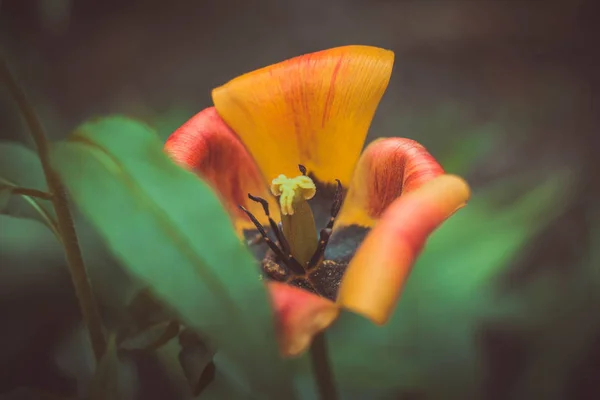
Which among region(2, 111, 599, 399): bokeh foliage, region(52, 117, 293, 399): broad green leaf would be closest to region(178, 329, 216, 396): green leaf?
region(2, 111, 599, 399): bokeh foliage

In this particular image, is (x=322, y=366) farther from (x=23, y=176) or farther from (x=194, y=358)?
(x=23, y=176)

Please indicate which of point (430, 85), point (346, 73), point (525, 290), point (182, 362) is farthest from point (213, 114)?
point (430, 85)

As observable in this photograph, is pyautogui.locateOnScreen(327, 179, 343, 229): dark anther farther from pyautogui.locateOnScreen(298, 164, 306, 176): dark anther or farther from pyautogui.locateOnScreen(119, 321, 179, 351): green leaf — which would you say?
pyautogui.locateOnScreen(119, 321, 179, 351): green leaf

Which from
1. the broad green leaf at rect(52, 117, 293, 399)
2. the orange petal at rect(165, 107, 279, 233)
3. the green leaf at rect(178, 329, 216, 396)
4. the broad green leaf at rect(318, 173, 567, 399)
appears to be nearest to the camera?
the broad green leaf at rect(52, 117, 293, 399)

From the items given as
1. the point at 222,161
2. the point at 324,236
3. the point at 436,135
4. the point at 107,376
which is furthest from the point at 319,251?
the point at 436,135

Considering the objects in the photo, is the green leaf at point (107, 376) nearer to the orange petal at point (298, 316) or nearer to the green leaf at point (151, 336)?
the green leaf at point (151, 336)

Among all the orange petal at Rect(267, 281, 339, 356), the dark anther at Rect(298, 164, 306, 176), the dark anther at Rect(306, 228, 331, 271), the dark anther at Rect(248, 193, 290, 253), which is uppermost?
the orange petal at Rect(267, 281, 339, 356)

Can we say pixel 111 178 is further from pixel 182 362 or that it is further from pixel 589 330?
pixel 589 330

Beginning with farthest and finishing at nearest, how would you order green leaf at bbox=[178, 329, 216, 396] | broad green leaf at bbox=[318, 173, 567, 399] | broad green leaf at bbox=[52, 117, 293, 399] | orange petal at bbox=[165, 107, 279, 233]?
broad green leaf at bbox=[318, 173, 567, 399] < orange petal at bbox=[165, 107, 279, 233] < green leaf at bbox=[178, 329, 216, 396] < broad green leaf at bbox=[52, 117, 293, 399]
